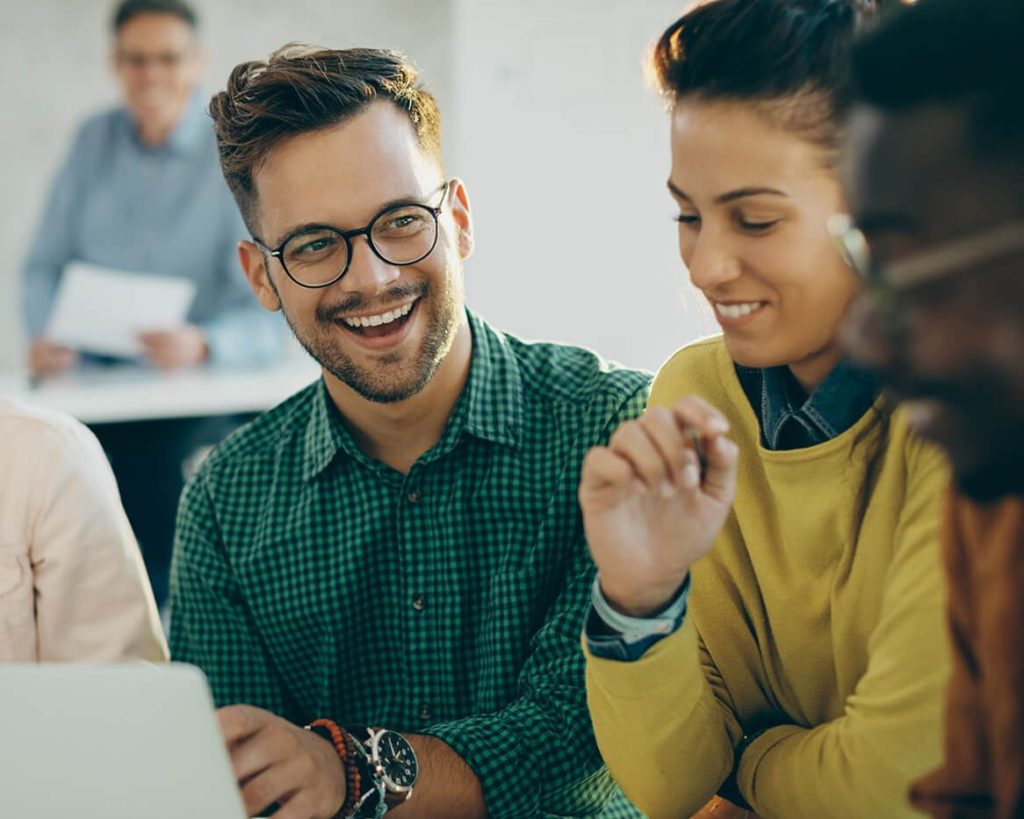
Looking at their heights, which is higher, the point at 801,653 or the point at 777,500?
the point at 777,500

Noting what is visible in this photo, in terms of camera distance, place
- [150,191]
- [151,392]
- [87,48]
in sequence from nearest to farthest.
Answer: [151,392]
[150,191]
[87,48]

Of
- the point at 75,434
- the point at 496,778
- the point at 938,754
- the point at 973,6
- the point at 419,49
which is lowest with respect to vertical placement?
the point at 496,778

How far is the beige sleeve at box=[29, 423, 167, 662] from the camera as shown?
1.32 meters

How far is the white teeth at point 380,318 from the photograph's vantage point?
1.42 meters

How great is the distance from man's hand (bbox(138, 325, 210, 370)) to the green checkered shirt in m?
1.96

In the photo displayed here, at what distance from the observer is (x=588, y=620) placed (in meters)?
1.00

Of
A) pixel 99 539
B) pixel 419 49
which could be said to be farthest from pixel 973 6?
pixel 419 49

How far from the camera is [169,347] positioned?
11.0 ft

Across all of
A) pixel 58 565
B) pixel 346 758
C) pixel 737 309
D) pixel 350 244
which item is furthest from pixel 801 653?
pixel 58 565

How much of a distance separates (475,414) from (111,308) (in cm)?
220

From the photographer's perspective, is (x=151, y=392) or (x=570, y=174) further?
(x=570, y=174)

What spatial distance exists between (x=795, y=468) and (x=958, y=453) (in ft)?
1.44

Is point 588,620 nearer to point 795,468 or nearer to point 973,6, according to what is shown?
point 795,468

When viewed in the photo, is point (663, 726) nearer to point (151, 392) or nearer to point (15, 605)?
point (15, 605)
